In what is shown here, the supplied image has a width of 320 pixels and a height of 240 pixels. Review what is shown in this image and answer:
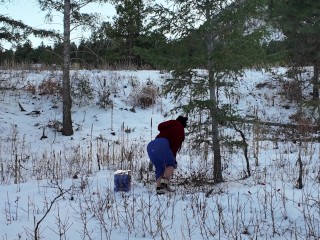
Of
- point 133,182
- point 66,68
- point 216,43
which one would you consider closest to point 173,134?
point 133,182

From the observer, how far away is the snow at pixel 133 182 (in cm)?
438

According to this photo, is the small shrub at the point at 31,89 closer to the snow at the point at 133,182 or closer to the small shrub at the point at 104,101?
the snow at the point at 133,182

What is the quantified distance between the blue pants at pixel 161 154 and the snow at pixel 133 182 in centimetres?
45

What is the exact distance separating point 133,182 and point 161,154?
1020mm

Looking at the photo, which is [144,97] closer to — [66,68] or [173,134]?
[66,68]

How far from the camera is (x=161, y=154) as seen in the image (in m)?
6.17

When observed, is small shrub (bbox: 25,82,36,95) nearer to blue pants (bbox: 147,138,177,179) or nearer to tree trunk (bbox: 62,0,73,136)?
tree trunk (bbox: 62,0,73,136)

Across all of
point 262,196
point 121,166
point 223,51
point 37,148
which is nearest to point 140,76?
point 37,148

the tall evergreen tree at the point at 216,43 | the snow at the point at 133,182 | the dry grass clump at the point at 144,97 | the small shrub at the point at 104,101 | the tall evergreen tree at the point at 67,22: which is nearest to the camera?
the snow at the point at 133,182

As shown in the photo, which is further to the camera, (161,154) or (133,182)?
(133,182)

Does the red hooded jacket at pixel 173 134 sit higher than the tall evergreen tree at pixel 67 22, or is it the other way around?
the tall evergreen tree at pixel 67 22

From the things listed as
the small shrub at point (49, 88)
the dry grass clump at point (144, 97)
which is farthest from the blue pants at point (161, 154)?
the small shrub at point (49, 88)

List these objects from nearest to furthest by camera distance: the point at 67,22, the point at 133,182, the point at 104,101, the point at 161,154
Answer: the point at 161,154, the point at 133,182, the point at 67,22, the point at 104,101

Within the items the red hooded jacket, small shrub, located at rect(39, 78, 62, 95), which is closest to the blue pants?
the red hooded jacket
